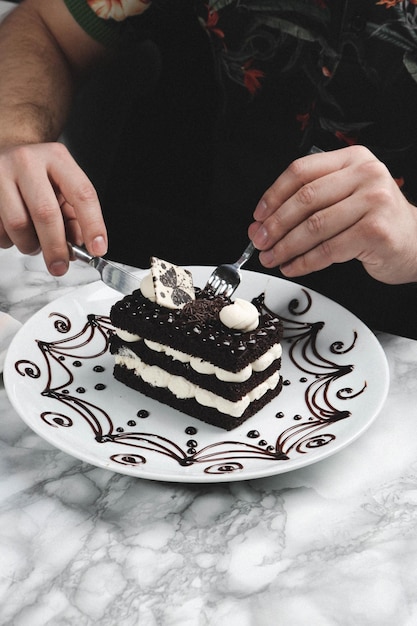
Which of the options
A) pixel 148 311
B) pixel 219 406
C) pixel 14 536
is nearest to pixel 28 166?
pixel 148 311

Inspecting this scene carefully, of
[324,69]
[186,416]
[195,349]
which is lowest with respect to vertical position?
[186,416]

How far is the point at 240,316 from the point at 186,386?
18 centimetres

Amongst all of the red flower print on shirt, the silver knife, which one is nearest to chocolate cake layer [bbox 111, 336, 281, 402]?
the silver knife

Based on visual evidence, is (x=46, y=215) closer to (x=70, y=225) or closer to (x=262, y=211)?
(x=70, y=225)

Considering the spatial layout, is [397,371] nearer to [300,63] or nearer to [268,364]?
[268,364]

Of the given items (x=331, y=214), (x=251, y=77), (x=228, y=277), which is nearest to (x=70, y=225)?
(x=228, y=277)

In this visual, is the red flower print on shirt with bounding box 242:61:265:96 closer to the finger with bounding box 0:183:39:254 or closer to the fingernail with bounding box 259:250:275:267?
the fingernail with bounding box 259:250:275:267

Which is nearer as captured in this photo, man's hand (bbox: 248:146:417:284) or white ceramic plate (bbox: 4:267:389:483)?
white ceramic plate (bbox: 4:267:389:483)

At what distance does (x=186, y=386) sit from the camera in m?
1.43

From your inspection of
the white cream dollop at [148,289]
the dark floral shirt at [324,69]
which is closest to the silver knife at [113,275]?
the white cream dollop at [148,289]

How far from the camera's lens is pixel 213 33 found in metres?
2.03

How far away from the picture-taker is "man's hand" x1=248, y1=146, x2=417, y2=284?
1445 millimetres

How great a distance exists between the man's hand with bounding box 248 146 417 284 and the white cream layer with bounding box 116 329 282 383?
224mm

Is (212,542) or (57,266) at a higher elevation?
(57,266)
